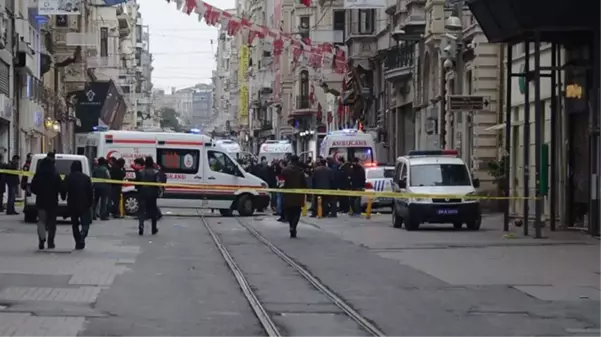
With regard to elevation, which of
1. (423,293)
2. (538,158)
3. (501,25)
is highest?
(501,25)

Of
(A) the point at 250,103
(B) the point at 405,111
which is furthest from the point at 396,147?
(A) the point at 250,103

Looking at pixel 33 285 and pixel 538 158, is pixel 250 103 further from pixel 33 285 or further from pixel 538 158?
pixel 33 285

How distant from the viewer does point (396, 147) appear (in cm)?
6038

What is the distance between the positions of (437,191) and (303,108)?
61980 mm

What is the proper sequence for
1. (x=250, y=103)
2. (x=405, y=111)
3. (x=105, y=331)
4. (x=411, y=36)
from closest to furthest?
1. (x=105, y=331)
2. (x=411, y=36)
3. (x=405, y=111)
4. (x=250, y=103)

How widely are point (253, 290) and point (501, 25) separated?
13686 mm

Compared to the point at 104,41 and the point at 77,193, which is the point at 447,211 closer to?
the point at 77,193

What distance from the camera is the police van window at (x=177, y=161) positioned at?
131ft

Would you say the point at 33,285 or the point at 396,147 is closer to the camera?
the point at 33,285

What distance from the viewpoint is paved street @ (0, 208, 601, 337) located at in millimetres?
13438

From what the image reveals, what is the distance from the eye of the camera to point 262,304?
1537 cm

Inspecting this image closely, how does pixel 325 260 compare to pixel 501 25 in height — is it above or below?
below

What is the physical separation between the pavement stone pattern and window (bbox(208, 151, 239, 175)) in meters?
11.3

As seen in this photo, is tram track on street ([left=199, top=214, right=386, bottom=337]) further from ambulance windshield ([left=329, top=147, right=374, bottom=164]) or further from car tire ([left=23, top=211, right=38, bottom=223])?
ambulance windshield ([left=329, top=147, right=374, bottom=164])
